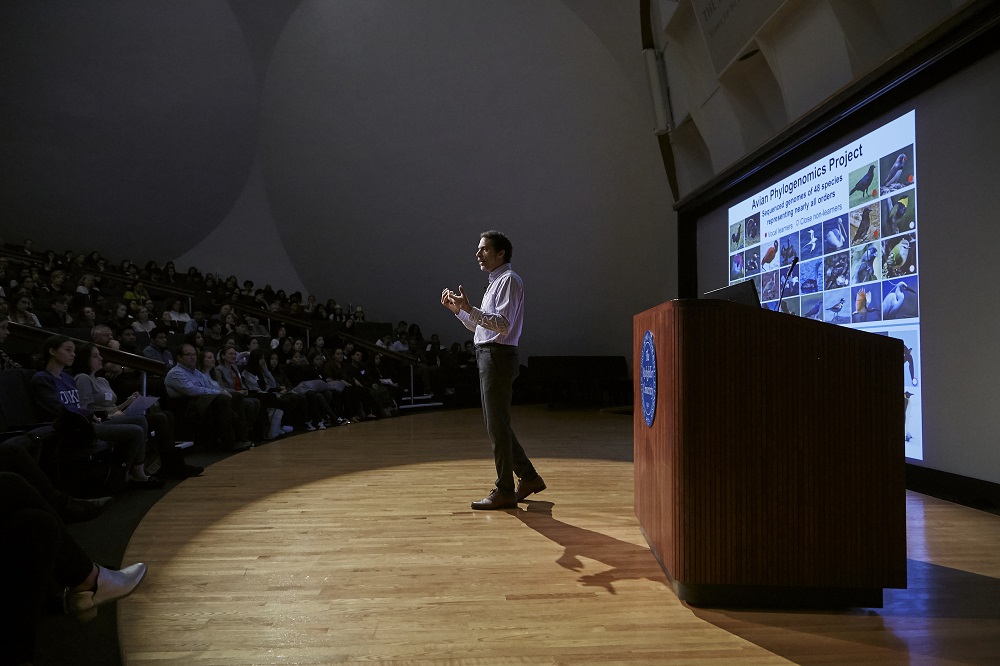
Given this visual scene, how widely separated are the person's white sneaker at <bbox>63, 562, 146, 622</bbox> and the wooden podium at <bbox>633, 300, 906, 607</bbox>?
4.97 ft

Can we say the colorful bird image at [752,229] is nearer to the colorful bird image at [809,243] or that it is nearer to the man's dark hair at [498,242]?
the colorful bird image at [809,243]

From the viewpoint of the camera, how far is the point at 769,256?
5406mm

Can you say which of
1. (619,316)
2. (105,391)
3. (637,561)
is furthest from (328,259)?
(637,561)

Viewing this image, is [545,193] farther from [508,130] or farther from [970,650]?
[970,650]

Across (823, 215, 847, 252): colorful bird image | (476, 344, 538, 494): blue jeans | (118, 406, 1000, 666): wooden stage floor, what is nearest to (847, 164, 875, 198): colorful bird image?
(823, 215, 847, 252): colorful bird image

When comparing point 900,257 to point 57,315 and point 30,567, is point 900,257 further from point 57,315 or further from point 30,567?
point 57,315

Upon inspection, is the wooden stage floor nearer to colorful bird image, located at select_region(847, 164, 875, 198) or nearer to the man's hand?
the man's hand

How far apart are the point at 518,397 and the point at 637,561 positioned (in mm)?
8310

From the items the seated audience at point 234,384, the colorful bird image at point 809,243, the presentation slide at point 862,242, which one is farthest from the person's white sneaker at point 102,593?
the colorful bird image at point 809,243

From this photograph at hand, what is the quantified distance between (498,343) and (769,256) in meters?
3.43

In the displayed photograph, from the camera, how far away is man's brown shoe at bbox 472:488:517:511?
A: 3.06m

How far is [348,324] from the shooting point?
398 inches

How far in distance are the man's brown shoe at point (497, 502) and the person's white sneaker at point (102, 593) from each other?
4.97ft

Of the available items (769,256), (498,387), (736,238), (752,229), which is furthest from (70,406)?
(736,238)
